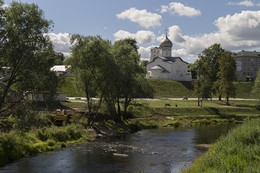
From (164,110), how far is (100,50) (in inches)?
919

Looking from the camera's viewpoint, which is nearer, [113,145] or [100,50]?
[113,145]

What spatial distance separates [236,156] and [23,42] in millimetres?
18294

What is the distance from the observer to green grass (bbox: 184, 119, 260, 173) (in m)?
15.1

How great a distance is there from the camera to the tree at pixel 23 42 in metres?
23.3

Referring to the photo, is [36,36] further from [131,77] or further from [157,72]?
[157,72]

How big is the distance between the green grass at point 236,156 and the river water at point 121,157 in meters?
2.80

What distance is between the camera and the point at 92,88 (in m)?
38.6

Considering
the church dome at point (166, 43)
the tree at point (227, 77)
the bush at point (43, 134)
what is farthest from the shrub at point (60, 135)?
the church dome at point (166, 43)

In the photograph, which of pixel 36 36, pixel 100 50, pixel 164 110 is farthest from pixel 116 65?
pixel 164 110

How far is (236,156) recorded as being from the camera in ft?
56.2

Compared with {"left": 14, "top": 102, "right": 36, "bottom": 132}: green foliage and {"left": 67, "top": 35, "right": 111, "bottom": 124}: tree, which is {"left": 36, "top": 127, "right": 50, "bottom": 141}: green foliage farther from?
{"left": 67, "top": 35, "right": 111, "bottom": 124}: tree

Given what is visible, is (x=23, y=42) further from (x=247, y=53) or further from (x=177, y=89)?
(x=247, y=53)

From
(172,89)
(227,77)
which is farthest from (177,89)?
(227,77)

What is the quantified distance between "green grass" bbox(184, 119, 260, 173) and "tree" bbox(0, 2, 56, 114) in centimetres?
1484
